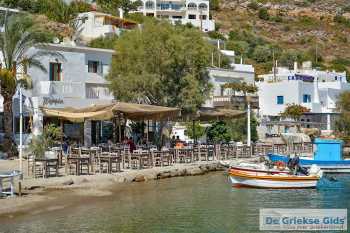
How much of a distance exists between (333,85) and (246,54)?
131ft

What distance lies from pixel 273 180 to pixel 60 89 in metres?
16.0

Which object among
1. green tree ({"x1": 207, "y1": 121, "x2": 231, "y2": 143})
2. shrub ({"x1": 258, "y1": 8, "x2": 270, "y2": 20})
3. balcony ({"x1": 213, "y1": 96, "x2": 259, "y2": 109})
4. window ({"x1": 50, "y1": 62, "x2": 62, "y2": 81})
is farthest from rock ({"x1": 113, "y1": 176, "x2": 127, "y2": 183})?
shrub ({"x1": 258, "y1": 8, "x2": 270, "y2": 20})

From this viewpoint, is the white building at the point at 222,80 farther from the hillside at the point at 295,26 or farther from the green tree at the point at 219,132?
the hillside at the point at 295,26

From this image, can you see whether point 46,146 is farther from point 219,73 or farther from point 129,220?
point 219,73

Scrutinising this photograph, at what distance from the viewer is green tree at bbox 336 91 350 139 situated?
57.7 meters

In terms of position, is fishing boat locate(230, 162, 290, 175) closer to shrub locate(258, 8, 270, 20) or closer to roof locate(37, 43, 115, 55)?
roof locate(37, 43, 115, 55)

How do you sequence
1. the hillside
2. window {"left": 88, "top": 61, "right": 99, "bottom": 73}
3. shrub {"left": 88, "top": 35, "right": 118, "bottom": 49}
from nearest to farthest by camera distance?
window {"left": 88, "top": 61, "right": 99, "bottom": 73} < shrub {"left": 88, "top": 35, "right": 118, "bottom": 49} < the hillside

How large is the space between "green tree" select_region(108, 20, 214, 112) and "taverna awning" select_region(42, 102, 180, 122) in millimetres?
6305

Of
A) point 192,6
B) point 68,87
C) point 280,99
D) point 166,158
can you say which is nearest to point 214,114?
point 166,158

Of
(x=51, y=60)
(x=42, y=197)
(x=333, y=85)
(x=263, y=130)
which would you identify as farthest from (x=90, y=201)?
(x=333, y=85)

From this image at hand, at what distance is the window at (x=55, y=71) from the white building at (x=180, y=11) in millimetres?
82337

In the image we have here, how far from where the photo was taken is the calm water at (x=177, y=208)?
56.9ft

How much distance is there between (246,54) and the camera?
10719 cm

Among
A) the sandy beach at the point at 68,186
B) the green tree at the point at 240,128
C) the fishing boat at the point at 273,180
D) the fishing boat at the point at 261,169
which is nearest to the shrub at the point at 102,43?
the green tree at the point at 240,128
